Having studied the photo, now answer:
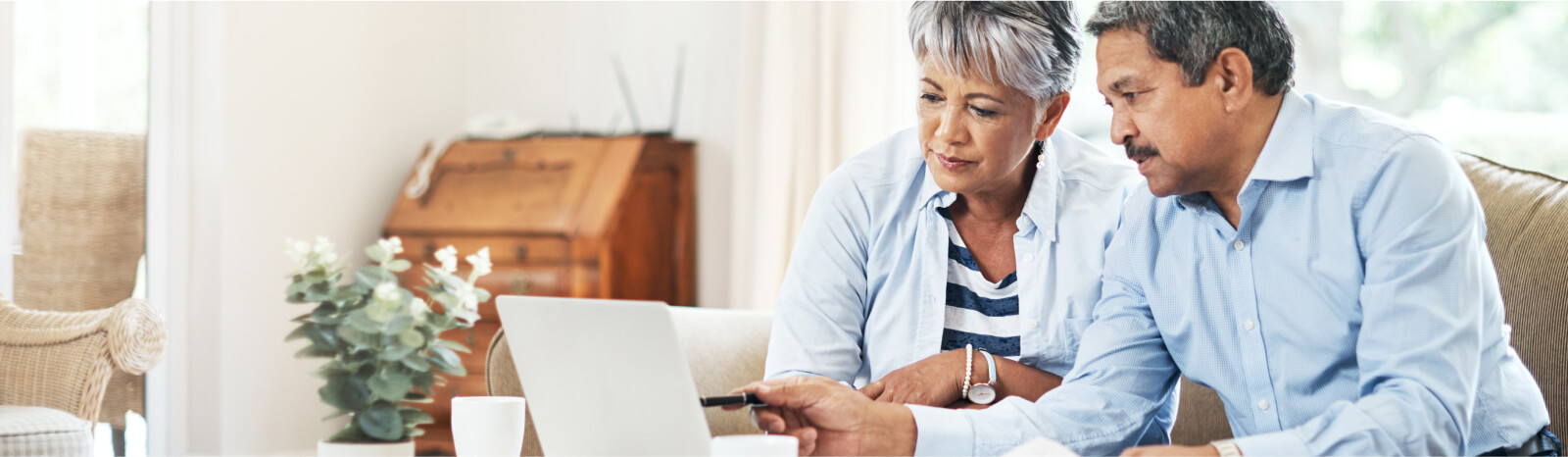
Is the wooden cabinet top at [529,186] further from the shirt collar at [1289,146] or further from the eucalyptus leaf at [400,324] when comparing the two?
the shirt collar at [1289,146]

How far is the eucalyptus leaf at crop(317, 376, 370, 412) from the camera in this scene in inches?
65.5

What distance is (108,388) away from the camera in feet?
10.1

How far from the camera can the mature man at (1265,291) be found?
106cm

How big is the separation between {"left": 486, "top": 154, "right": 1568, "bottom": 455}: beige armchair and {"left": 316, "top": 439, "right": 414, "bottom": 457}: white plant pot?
0.17 meters

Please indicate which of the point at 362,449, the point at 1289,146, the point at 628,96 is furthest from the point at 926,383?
the point at 628,96

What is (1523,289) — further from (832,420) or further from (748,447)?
(748,447)

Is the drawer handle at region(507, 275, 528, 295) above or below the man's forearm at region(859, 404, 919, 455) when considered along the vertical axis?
A: below

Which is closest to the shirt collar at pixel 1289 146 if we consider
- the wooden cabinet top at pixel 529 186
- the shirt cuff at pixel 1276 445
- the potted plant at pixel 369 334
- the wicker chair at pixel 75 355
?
the shirt cuff at pixel 1276 445

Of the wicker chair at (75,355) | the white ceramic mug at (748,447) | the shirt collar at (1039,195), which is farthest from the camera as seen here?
the wicker chair at (75,355)

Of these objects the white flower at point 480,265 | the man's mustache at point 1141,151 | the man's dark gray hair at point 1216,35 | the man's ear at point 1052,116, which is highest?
the man's dark gray hair at point 1216,35

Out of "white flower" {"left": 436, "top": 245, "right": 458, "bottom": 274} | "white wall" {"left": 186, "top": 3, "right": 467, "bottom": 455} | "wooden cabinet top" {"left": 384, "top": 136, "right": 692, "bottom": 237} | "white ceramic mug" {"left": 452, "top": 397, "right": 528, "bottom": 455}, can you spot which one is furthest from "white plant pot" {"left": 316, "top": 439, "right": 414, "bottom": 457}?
"white wall" {"left": 186, "top": 3, "right": 467, "bottom": 455}

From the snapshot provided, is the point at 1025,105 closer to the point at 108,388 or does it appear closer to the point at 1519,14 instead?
the point at 1519,14

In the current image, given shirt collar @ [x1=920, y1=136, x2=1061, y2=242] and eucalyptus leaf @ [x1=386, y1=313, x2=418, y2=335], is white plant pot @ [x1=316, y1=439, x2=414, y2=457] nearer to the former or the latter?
eucalyptus leaf @ [x1=386, y1=313, x2=418, y2=335]

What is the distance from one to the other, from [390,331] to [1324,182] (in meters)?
1.25
